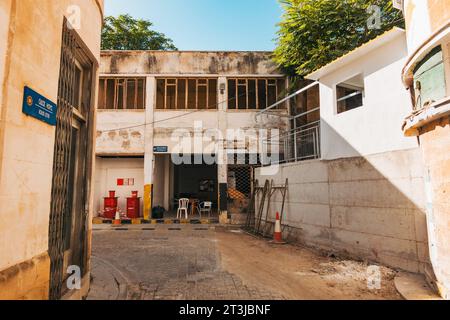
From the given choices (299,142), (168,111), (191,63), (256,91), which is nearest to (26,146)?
(299,142)

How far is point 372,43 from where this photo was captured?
21.4ft

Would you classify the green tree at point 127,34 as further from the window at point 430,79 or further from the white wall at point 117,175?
the window at point 430,79

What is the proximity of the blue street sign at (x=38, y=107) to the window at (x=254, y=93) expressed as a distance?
12581 millimetres

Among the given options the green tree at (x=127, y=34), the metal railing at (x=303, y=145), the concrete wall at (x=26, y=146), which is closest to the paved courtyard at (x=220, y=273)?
the concrete wall at (x=26, y=146)

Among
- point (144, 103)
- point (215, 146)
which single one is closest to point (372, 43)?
point (215, 146)

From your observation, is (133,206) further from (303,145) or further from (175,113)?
(303,145)

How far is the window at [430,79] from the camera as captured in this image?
159 inches

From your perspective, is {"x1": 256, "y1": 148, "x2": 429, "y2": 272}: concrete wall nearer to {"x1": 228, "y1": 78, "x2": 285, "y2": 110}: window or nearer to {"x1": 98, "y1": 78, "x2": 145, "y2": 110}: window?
{"x1": 228, "y1": 78, "x2": 285, "y2": 110}: window

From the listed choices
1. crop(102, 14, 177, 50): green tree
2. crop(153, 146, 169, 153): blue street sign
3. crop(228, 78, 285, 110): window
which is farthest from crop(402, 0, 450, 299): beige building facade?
crop(102, 14, 177, 50): green tree

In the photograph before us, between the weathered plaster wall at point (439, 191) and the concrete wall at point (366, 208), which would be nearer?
the weathered plaster wall at point (439, 191)

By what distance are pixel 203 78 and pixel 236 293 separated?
42.4 feet

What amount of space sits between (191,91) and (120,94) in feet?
13.0

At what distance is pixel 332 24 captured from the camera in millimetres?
11836

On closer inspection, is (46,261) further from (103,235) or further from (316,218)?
(103,235)
